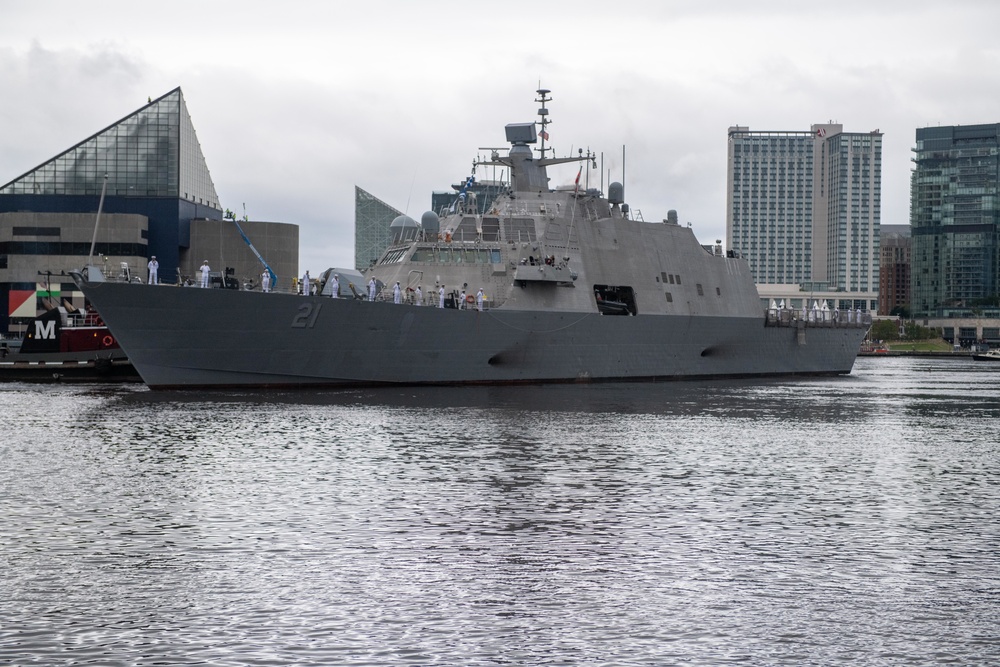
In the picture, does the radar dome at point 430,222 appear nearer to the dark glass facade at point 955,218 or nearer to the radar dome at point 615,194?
the radar dome at point 615,194

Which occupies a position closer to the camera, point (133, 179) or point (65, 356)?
point (65, 356)

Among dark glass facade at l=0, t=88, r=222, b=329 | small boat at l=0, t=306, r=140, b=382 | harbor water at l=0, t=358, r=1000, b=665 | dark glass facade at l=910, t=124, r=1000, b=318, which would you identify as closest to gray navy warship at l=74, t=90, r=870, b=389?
harbor water at l=0, t=358, r=1000, b=665

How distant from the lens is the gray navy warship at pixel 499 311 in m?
31.8

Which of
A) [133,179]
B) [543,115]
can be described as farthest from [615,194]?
[133,179]

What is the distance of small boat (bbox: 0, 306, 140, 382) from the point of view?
42938 millimetres

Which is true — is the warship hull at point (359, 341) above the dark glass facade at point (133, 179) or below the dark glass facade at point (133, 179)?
below

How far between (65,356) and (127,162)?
36883mm

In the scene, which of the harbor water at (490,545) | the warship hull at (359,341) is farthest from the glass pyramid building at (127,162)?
the harbor water at (490,545)

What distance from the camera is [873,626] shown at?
376 inches

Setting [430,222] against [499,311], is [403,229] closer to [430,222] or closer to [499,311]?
[430,222]

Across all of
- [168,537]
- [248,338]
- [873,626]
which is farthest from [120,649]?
[248,338]

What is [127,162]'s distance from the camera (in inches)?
3041

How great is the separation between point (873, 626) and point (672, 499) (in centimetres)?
606

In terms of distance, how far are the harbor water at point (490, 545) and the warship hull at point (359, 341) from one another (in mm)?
7172
